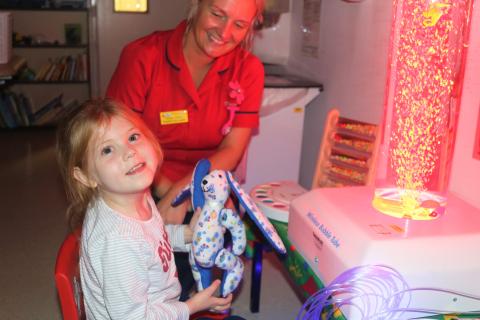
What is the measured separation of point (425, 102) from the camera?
1020mm

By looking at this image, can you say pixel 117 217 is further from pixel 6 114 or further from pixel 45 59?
pixel 45 59

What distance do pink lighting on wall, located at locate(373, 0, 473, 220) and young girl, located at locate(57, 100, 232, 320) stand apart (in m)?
0.46

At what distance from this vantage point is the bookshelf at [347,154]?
156 cm

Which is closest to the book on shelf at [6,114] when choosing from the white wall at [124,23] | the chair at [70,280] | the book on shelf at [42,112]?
the book on shelf at [42,112]

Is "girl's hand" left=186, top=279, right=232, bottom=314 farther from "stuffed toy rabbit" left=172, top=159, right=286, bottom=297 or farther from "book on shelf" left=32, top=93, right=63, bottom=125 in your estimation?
"book on shelf" left=32, top=93, right=63, bottom=125

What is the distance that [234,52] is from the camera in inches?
59.1

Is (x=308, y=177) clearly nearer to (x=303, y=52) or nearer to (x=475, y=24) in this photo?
(x=303, y=52)

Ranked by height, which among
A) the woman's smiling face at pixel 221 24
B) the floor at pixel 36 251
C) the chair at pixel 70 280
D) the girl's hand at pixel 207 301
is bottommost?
the floor at pixel 36 251

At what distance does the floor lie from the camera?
183 centimetres

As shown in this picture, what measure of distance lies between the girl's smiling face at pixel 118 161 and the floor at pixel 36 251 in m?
1.01

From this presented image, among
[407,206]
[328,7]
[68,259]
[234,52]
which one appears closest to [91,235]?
[68,259]

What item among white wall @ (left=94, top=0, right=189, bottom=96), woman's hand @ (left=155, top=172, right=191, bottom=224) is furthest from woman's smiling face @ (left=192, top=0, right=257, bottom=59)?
white wall @ (left=94, top=0, right=189, bottom=96)

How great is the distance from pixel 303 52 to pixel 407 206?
162 centimetres

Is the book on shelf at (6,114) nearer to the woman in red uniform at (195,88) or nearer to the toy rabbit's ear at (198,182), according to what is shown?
the woman in red uniform at (195,88)
